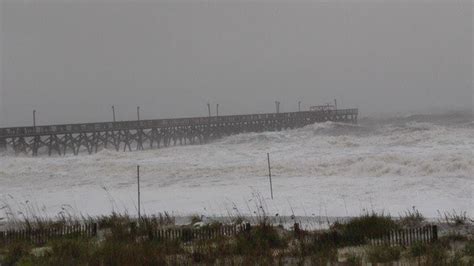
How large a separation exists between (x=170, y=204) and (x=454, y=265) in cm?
766

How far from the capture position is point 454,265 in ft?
16.2

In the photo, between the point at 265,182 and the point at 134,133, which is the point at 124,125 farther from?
the point at 265,182

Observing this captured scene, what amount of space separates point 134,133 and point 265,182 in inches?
1107

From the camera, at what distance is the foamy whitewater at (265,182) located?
10.5m

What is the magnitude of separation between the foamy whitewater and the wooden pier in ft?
41.9

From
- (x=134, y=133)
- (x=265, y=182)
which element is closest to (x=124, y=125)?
(x=134, y=133)

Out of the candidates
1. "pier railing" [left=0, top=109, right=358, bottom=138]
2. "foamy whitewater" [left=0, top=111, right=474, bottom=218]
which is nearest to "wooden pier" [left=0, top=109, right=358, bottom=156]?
"pier railing" [left=0, top=109, right=358, bottom=138]

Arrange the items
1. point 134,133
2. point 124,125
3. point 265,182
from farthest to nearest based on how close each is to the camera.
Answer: point 134,133, point 124,125, point 265,182

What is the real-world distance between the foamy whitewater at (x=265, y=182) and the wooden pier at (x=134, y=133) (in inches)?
503

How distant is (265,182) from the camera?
1404cm

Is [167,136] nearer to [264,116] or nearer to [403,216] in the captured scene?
[264,116]

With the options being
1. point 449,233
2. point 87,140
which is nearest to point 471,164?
point 449,233

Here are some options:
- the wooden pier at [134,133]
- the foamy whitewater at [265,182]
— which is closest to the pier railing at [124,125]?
the wooden pier at [134,133]

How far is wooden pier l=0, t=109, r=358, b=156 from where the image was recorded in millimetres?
34219
